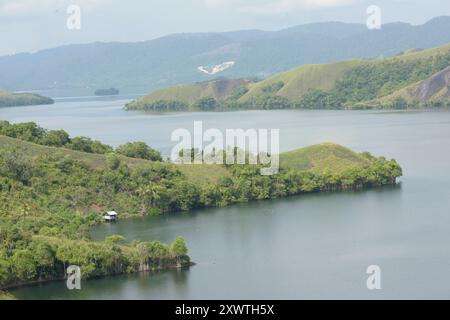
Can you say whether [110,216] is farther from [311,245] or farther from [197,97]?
[197,97]

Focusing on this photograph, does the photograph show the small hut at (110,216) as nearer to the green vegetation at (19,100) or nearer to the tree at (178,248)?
the tree at (178,248)

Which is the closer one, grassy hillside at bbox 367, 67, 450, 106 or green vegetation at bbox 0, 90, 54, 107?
grassy hillside at bbox 367, 67, 450, 106

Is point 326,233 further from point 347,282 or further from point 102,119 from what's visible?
point 102,119

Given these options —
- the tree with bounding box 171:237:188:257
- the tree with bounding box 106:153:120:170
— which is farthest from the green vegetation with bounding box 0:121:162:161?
the tree with bounding box 171:237:188:257

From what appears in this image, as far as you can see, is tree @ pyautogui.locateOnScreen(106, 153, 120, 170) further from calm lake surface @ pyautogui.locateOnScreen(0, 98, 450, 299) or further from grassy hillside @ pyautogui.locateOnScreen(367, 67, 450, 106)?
grassy hillside @ pyautogui.locateOnScreen(367, 67, 450, 106)

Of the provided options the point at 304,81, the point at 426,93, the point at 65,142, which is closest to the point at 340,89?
the point at 304,81
